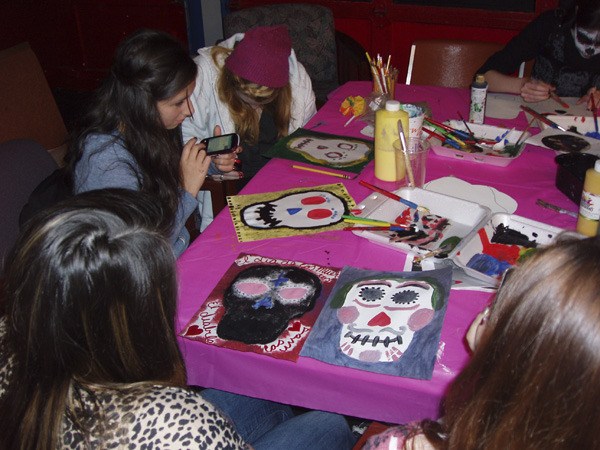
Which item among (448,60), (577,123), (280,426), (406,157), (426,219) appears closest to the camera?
(280,426)

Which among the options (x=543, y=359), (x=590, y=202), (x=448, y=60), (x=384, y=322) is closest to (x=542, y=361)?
(x=543, y=359)

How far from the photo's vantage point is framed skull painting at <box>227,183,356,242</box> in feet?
4.76

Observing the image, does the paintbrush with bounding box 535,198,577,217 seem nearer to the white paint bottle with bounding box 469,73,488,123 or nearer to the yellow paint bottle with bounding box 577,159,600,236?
the yellow paint bottle with bounding box 577,159,600,236

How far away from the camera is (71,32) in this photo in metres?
4.50

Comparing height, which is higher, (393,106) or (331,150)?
(393,106)

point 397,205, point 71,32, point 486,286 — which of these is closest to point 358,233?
point 397,205

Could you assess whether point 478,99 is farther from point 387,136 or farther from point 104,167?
point 104,167

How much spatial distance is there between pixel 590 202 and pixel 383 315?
1.82 ft

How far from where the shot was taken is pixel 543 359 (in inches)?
27.4

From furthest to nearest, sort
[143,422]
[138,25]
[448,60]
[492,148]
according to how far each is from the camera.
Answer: [138,25] < [448,60] < [492,148] < [143,422]

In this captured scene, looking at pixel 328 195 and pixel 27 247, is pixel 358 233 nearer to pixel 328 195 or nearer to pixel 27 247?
pixel 328 195

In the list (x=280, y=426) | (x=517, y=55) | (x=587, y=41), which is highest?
(x=587, y=41)

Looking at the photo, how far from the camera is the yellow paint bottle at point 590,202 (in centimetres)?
131

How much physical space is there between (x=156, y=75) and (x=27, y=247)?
83 cm
